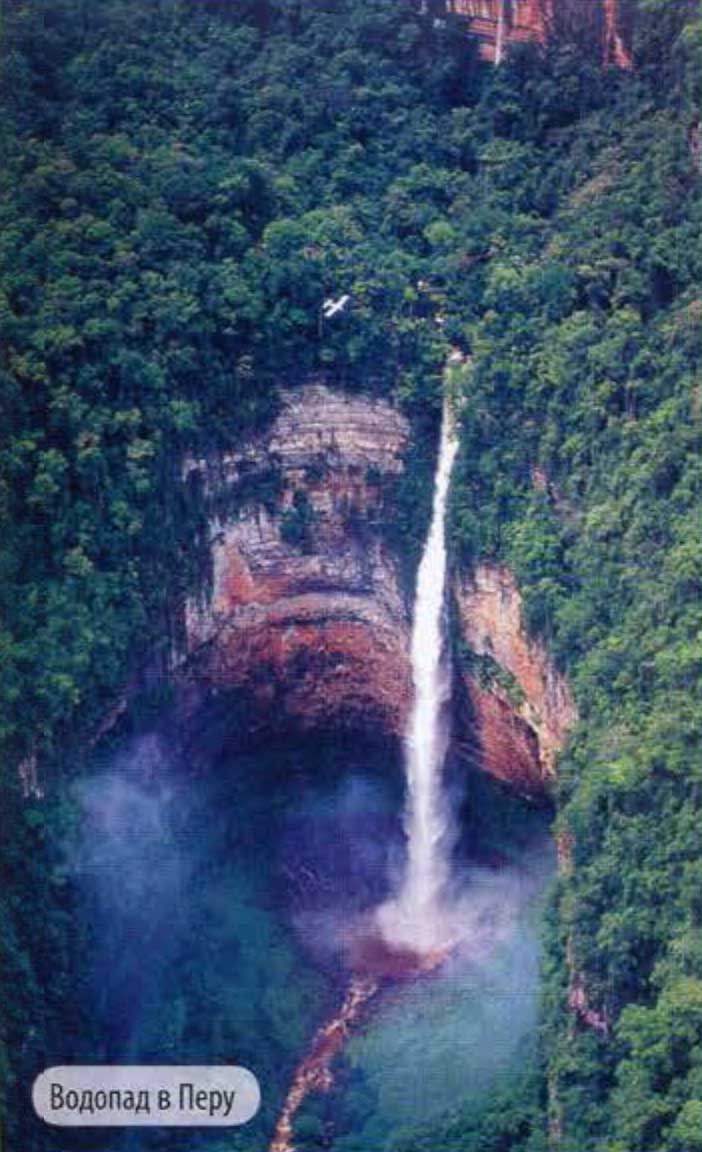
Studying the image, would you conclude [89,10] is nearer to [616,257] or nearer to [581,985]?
[616,257]

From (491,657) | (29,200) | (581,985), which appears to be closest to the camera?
(581,985)

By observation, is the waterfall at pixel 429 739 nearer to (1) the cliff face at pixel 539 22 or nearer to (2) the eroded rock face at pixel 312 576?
(2) the eroded rock face at pixel 312 576

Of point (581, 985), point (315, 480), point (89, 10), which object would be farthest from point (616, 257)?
point (581, 985)

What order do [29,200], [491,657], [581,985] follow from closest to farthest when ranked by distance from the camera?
[581,985] → [29,200] → [491,657]

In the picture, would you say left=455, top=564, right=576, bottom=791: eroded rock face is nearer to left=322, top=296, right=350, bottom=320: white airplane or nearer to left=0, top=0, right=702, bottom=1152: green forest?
left=0, top=0, right=702, bottom=1152: green forest

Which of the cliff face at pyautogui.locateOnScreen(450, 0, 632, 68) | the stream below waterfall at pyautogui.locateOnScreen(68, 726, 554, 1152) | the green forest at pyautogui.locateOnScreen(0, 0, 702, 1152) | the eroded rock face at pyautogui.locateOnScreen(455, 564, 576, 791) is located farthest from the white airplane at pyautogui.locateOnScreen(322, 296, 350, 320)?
the stream below waterfall at pyautogui.locateOnScreen(68, 726, 554, 1152)

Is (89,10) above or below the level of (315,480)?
above

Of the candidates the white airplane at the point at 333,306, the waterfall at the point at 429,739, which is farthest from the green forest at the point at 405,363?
the waterfall at the point at 429,739
